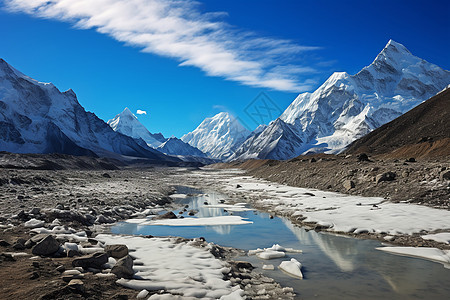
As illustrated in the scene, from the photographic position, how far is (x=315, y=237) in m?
14.0

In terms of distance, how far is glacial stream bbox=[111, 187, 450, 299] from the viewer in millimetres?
7758

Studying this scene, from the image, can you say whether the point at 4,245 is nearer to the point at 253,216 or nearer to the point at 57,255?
the point at 57,255

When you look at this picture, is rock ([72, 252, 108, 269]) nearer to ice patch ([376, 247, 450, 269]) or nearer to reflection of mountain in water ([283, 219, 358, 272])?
reflection of mountain in water ([283, 219, 358, 272])

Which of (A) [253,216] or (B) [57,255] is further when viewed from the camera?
(A) [253,216]

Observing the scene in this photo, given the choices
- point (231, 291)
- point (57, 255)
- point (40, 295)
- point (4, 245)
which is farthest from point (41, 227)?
point (231, 291)

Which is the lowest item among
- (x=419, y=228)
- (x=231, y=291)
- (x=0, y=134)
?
(x=231, y=291)

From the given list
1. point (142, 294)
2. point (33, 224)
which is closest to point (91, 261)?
point (142, 294)

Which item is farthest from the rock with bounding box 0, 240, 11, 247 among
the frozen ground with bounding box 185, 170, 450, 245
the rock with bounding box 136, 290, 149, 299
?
the frozen ground with bounding box 185, 170, 450, 245

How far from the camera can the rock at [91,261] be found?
25.2 ft

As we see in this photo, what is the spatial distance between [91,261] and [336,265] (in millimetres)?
7668

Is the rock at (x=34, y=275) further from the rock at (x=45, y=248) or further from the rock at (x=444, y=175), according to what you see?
the rock at (x=444, y=175)

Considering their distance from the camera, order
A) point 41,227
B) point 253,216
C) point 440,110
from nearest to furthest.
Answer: point 41,227, point 253,216, point 440,110

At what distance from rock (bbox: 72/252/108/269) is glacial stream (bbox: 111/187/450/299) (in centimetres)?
480

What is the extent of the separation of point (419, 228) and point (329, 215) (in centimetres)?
505
